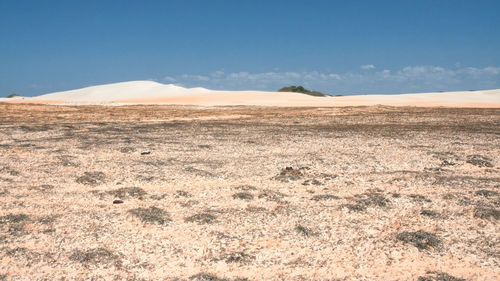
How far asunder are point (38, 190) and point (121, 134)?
30.8 ft

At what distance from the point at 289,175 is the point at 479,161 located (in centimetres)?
562

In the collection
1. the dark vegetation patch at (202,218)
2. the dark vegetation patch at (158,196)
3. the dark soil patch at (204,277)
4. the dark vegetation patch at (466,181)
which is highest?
the dark vegetation patch at (466,181)

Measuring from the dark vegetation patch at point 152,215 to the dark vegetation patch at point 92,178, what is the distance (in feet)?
7.53

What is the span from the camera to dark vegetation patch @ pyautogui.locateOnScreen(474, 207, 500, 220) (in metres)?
7.06

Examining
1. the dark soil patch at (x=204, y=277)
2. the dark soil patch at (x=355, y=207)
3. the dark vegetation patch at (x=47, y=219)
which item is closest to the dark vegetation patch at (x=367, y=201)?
the dark soil patch at (x=355, y=207)

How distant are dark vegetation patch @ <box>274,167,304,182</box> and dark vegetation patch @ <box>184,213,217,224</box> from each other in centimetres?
294

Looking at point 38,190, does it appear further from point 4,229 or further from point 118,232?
point 118,232

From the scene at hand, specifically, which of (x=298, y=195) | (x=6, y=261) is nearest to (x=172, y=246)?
(x=6, y=261)

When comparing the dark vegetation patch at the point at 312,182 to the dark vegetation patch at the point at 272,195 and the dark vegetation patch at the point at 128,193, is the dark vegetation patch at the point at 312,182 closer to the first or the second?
the dark vegetation patch at the point at 272,195

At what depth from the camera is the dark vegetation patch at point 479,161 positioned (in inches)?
440

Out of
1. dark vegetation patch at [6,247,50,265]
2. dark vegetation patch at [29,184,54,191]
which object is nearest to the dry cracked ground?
dark vegetation patch at [6,247,50,265]

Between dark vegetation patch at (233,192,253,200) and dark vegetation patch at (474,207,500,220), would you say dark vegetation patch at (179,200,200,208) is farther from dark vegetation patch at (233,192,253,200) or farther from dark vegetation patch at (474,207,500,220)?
dark vegetation patch at (474,207,500,220)

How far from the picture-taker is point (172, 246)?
5906mm

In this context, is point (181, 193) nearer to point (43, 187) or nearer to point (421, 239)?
point (43, 187)
